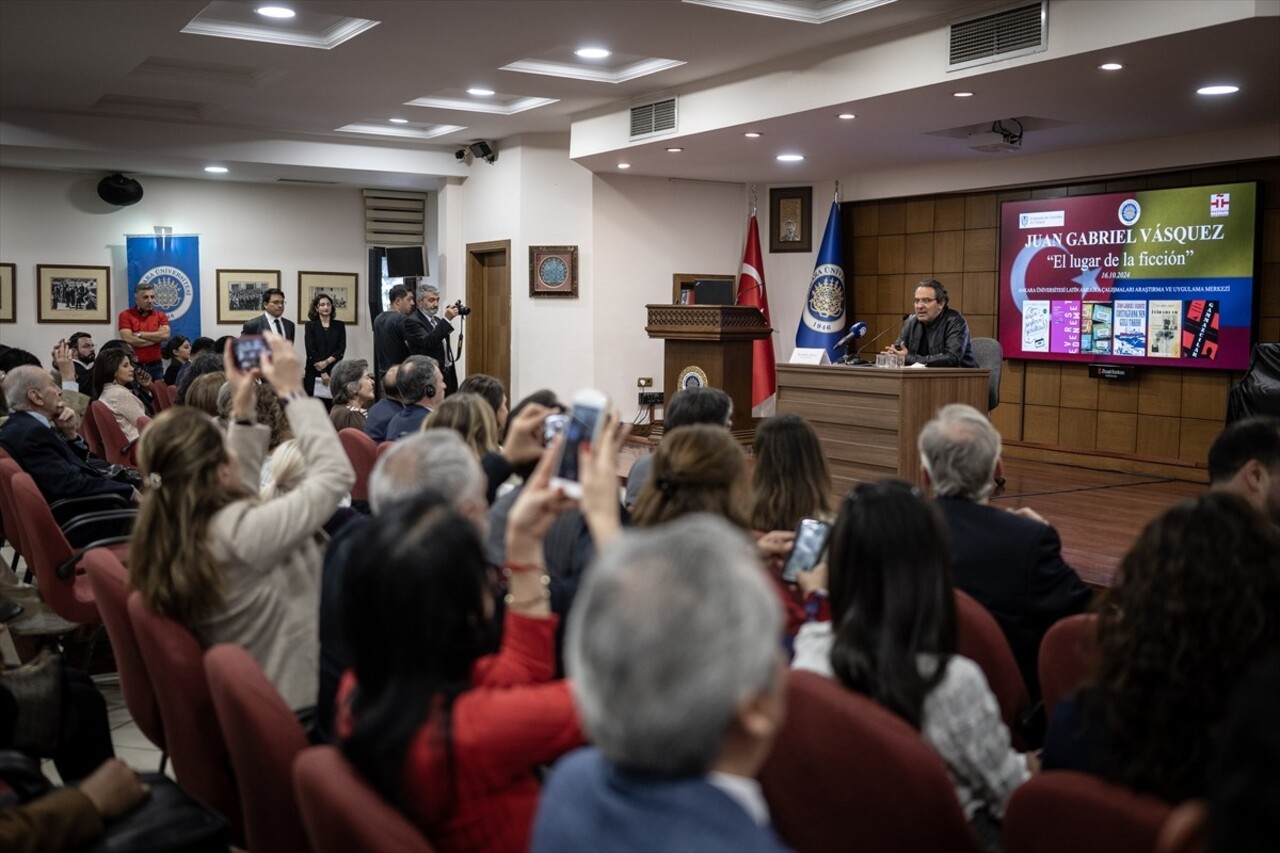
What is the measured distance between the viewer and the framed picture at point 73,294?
37.6ft

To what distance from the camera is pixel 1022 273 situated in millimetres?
9398

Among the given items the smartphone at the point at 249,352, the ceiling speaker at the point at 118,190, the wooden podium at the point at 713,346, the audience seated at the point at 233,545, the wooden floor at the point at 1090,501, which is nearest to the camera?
the audience seated at the point at 233,545

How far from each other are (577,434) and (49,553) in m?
2.85

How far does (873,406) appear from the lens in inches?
251

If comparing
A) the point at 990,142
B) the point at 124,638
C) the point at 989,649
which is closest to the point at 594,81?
the point at 990,142

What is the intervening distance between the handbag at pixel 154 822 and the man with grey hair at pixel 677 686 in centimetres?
123

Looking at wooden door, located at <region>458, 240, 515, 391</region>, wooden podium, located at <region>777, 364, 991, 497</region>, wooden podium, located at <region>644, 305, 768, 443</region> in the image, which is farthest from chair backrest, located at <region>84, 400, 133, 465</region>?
wooden door, located at <region>458, 240, 515, 391</region>

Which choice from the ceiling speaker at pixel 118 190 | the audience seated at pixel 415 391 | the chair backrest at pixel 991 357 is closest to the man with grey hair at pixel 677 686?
the audience seated at pixel 415 391

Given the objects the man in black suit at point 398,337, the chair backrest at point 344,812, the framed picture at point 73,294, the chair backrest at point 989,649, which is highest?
the framed picture at point 73,294

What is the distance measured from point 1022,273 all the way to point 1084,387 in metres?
1.11

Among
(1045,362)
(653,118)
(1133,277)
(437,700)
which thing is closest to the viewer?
(437,700)

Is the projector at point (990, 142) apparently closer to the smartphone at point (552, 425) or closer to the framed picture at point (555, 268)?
the framed picture at point (555, 268)

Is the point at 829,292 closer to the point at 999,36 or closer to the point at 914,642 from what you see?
the point at 999,36

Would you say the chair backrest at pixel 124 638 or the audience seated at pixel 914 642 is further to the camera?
the chair backrest at pixel 124 638
